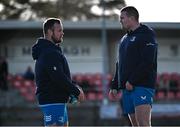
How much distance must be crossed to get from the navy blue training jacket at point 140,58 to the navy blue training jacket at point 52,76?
32.3 inches

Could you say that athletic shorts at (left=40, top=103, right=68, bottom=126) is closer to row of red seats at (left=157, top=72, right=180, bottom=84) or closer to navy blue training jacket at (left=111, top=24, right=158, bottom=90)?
navy blue training jacket at (left=111, top=24, right=158, bottom=90)

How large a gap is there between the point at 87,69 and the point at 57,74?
23830 mm

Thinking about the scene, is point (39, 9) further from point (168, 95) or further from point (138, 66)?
point (138, 66)

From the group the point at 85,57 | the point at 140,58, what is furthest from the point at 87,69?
the point at 140,58

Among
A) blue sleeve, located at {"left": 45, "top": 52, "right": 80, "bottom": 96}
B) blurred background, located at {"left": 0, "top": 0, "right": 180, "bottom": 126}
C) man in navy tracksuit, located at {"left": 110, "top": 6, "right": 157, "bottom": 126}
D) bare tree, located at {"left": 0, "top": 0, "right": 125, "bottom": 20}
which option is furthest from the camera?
bare tree, located at {"left": 0, "top": 0, "right": 125, "bottom": 20}

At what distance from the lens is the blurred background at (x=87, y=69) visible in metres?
24.1

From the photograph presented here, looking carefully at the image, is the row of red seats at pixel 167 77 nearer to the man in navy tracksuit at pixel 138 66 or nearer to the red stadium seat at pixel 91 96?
the red stadium seat at pixel 91 96

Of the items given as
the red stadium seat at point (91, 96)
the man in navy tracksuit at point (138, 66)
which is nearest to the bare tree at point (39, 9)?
the red stadium seat at point (91, 96)

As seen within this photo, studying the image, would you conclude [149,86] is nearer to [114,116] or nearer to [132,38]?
[132,38]

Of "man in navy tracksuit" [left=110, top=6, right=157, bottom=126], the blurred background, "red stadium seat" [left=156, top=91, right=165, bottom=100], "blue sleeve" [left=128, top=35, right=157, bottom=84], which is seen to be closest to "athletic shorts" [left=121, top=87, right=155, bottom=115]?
"man in navy tracksuit" [left=110, top=6, right=157, bottom=126]

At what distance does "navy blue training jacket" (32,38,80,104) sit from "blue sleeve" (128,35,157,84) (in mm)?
836

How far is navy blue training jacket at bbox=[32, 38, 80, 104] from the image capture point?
8609mm

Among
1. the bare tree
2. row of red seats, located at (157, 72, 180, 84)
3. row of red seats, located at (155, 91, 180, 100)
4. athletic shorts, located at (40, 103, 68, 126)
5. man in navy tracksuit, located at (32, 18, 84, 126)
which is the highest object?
man in navy tracksuit, located at (32, 18, 84, 126)

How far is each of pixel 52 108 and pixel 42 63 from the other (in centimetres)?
55
